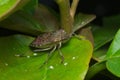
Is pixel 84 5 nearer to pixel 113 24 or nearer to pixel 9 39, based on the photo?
pixel 113 24

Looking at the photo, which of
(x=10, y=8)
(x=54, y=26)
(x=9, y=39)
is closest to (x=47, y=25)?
(x=54, y=26)

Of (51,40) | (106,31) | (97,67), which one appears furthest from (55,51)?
(106,31)

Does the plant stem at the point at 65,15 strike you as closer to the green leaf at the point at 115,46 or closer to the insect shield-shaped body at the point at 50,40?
the insect shield-shaped body at the point at 50,40

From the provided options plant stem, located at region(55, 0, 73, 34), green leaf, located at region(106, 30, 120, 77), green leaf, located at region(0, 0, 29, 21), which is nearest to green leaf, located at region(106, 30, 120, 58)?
green leaf, located at region(106, 30, 120, 77)

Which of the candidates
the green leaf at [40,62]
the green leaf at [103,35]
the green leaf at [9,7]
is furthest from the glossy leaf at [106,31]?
the green leaf at [9,7]

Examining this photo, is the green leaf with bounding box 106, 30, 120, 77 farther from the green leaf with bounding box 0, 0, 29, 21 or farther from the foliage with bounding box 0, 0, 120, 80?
the green leaf with bounding box 0, 0, 29, 21

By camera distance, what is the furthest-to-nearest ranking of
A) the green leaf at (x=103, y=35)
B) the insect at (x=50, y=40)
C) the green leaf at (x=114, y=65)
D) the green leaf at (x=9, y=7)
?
the green leaf at (x=103, y=35)
the insect at (x=50, y=40)
the green leaf at (x=114, y=65)
the green leaf at (x=9, y=7)
